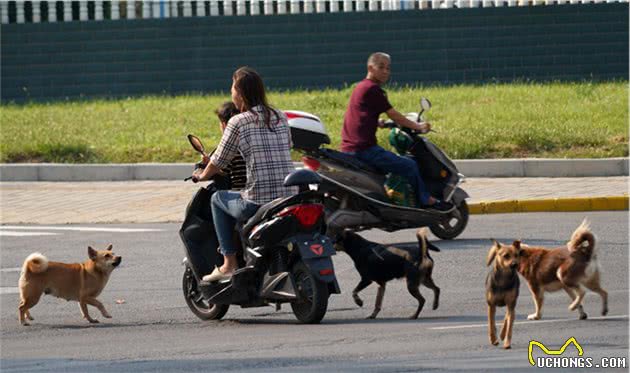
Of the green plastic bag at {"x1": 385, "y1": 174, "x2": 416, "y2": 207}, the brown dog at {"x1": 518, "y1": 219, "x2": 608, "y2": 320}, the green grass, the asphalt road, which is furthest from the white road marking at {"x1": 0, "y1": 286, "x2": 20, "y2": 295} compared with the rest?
the green grass

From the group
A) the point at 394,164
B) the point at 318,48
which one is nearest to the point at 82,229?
the point at 394,164

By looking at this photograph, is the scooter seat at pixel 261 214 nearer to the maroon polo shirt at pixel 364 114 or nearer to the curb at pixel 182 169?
the maroon polo shirt at pixel 364 114

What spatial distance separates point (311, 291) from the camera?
927cm

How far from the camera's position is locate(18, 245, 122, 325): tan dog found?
10.1 meters

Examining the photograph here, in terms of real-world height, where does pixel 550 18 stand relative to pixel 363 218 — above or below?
above

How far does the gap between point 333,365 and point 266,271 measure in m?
1.89

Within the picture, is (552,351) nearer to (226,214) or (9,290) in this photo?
(226,214)

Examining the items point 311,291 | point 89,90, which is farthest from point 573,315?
point 89,90

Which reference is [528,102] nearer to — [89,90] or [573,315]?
[89,90]

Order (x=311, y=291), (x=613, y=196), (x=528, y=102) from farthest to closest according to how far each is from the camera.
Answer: (x=528, y=102) → (x=613, y=196) → (x=311, y=291)

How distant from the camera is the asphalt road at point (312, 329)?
316 inches


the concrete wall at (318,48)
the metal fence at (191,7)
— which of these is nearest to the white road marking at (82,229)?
the concrete wall at (318,48)

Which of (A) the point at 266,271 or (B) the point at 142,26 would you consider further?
(B) the point at 142,26

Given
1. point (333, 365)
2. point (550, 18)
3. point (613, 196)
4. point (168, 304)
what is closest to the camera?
point (333, 365)
